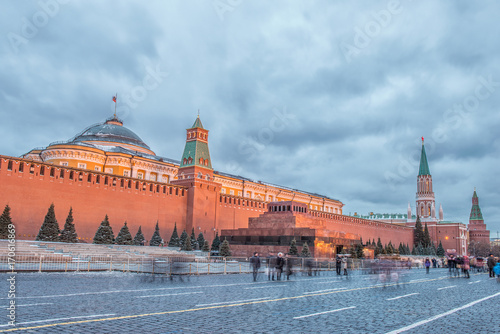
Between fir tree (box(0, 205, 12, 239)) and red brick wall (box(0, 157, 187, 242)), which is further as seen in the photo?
red brick wall (box(0, 157, 187, 242))

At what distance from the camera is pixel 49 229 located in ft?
87.4

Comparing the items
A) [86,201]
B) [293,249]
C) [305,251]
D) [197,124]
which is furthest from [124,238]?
[197,124]

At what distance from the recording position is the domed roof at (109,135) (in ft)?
171

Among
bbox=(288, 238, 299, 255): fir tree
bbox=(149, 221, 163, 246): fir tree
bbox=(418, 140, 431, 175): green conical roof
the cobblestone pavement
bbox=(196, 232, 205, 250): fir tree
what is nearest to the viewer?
the cobblestone pavement

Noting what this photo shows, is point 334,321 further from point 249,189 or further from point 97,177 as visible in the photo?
point 249,189

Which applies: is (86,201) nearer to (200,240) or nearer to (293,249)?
(200,240)

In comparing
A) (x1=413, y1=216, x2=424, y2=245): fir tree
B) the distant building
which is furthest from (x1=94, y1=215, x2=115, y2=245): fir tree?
the distant building

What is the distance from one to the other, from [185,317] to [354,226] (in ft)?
184

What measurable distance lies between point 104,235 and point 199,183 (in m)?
12.7

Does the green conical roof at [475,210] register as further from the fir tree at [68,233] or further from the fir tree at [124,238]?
the fir tree at [68,233]

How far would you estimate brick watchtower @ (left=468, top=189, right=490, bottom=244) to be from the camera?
10269cm

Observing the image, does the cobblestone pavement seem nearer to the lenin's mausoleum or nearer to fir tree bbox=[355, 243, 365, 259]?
the lenin's mausoleum

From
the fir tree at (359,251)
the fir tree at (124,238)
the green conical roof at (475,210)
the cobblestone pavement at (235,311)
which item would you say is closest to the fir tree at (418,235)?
the green conical roof at (475,210)

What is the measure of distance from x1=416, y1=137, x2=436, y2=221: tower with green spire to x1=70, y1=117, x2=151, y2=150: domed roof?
61.7 metres
